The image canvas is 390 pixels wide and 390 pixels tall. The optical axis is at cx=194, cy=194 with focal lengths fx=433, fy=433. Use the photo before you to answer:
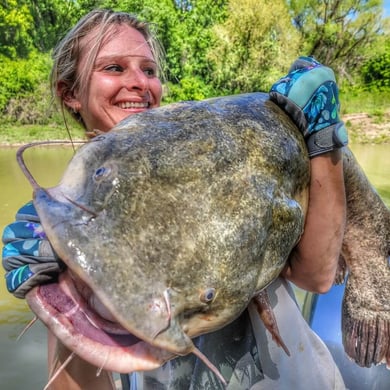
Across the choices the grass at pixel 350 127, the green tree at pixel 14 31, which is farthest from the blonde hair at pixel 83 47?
the green tree at pixel 14 31

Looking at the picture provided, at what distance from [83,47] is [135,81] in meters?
0.31

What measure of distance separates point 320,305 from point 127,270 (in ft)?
7.75

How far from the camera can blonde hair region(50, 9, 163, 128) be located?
1851 millimetres

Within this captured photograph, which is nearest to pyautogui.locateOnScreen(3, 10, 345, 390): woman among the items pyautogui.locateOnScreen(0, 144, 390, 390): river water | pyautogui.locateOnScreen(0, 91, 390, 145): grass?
pyautogui.locateOnScreen(0, 144, 390, 390): river water

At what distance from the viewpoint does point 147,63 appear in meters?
1.92

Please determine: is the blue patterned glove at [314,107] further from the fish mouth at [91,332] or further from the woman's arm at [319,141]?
the fish mouth at [91,332]

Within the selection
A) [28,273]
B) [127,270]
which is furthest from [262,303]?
[28,273]

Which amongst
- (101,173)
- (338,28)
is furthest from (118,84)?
(338,28)

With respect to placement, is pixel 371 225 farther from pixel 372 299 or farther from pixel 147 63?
pixel 147 63

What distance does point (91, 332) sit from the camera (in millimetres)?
917

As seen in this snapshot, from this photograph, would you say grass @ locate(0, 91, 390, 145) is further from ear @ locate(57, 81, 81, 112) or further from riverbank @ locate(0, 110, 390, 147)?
ear @ locate(57, 81, 81, 112)

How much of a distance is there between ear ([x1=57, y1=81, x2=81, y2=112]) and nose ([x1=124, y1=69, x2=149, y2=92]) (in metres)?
0.31

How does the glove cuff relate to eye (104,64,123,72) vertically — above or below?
below

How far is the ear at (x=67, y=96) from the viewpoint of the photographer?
2.01 meters
